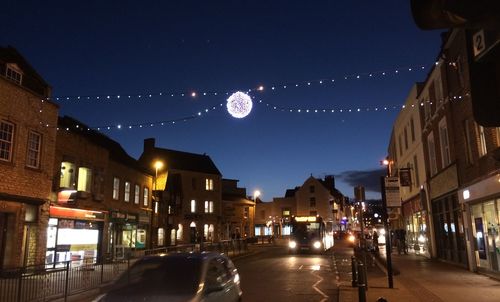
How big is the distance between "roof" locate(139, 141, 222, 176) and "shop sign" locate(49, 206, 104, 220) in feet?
81.6

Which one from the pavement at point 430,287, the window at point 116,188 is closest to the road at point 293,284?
the pavement at point 430,287

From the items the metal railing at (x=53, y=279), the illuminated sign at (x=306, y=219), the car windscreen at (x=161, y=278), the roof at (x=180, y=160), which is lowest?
the metal railing at (x=53, y=279)

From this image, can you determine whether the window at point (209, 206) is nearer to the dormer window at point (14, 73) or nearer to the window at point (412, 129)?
the window at point (412, 129)

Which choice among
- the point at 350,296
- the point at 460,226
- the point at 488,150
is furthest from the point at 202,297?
the point at 460,226

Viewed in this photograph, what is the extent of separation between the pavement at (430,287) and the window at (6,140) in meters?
13.9

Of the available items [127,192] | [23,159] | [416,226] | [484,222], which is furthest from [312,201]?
[23,159]

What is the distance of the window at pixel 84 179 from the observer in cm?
2459

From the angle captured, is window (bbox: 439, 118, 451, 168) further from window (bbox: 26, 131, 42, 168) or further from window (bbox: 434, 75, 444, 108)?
window (bbox: 26, 131, 42, 168)

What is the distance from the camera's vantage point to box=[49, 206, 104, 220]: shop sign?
21.7 meters

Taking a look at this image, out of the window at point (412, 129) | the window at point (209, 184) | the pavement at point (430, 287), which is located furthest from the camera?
the window at point (209, 184)

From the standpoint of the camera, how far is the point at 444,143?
22.4 m

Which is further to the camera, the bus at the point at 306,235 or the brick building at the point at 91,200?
the bus at the point at 306,235

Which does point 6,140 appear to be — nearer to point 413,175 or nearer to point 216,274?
point 216,274

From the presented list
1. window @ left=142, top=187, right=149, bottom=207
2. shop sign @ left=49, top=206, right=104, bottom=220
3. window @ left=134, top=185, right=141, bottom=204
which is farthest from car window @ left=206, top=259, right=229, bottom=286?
window @ left=142, top=187, right=149, bottom=207
